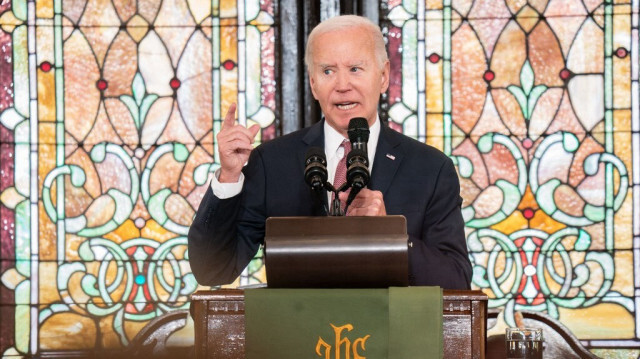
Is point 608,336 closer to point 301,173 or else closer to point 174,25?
point 301,173

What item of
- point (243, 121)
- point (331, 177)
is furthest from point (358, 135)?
point (243, 121)

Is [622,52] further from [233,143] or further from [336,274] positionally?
[336,274]

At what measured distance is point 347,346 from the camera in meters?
1.46

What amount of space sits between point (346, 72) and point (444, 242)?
51 cm

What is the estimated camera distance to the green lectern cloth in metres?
1.47

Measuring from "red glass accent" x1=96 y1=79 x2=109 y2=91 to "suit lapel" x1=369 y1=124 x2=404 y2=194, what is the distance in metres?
1.77

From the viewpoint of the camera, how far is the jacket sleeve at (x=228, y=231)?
6.94 feet

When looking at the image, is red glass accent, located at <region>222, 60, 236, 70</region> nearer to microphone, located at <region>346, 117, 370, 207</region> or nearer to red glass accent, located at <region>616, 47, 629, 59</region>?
red glass accent, located at <region>616, 47, 629, 59</region>

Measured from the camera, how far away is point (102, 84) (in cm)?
382

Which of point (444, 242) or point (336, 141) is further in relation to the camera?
point (336, 141)

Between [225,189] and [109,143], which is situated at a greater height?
[109,143]

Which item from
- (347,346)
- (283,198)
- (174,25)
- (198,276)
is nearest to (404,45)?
(174,25)

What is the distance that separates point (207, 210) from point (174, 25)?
195 cm


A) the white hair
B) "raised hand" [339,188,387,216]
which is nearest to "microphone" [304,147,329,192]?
"raised hand" [339,188,387,216]
